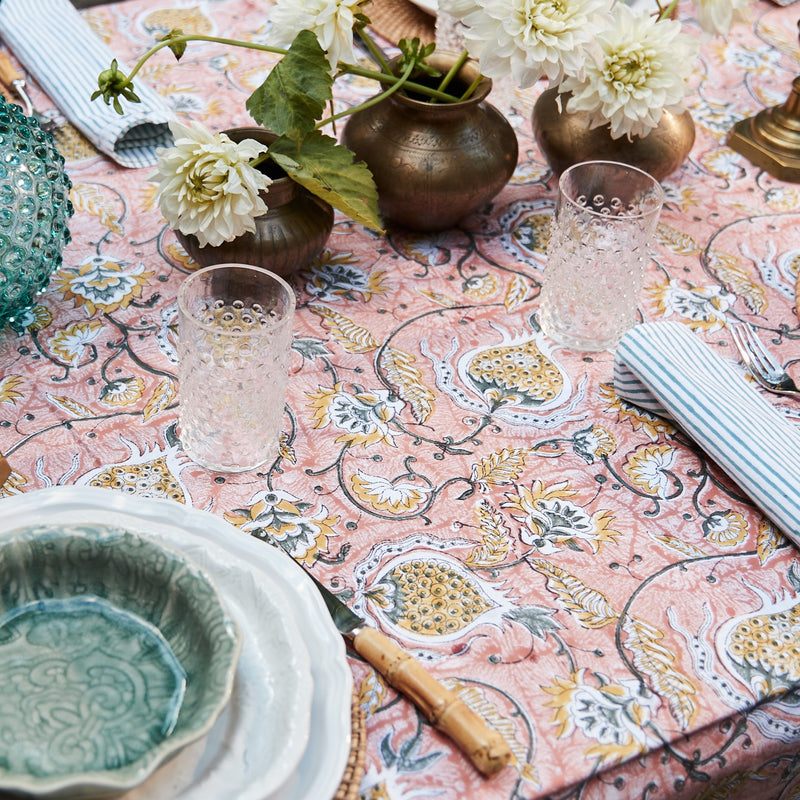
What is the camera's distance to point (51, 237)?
0.94 m

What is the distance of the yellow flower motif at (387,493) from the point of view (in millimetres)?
840

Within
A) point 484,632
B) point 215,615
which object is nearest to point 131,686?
point 215,615

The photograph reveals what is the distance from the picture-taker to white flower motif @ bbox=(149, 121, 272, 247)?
3.00ft

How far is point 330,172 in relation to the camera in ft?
3.26

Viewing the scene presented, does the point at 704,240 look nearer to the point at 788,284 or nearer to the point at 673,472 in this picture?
the point at 788,284

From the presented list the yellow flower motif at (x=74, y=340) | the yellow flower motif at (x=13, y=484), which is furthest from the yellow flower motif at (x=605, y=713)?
the yellow flower motif at (x=74, y=340)

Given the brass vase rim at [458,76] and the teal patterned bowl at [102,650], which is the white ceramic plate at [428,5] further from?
the teal patterned bowl at [102,650]

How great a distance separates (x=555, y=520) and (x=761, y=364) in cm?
34

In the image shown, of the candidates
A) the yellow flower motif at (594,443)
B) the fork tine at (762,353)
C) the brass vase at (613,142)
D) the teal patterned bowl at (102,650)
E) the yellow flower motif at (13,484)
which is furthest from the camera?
the brass vase at (613,142)

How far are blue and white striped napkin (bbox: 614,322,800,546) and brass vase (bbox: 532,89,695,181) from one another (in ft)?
1.03

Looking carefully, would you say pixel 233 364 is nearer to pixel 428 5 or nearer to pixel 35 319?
pixel 35 319

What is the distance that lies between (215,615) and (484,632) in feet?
0.74

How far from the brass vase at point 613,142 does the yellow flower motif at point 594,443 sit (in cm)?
42

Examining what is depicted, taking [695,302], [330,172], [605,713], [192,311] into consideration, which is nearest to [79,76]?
[330,172]
